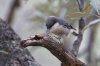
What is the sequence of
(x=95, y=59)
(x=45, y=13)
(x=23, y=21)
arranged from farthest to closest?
1. (x=23, y=21)
2. (x=95, y=59)
3. (x=45, y=13)

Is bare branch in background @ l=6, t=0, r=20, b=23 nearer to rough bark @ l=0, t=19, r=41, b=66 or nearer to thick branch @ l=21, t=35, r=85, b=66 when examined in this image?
rough bark @ l=0, t=19, r=41, b=66

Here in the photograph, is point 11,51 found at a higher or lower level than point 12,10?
lower

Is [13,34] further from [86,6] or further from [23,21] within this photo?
[23,21]

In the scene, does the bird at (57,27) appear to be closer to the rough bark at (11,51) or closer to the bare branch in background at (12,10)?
the rough bark at (11,51)

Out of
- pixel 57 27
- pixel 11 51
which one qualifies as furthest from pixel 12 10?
pixel 57 27

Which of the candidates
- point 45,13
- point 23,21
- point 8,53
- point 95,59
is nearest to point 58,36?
point 8,53

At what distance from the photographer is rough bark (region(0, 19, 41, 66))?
943 mm

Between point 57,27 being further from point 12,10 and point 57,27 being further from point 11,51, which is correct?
point 12,10

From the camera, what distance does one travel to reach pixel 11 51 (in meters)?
0.97

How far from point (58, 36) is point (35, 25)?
1.09 m

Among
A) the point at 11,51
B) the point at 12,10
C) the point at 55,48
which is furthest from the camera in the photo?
the point at 12,10

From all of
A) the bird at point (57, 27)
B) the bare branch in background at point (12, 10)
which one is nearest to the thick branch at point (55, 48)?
the bird at point (57, 27)

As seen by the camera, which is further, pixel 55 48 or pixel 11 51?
pixel 11 51

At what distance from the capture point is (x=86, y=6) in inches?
34.2
